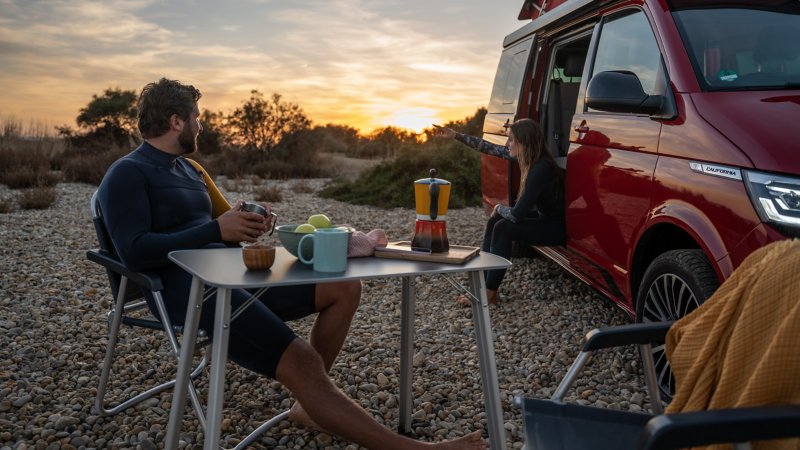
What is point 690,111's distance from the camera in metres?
2.64

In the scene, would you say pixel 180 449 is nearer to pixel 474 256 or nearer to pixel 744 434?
pixel 474 256

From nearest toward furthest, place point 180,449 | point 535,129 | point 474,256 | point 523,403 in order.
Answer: point 523,403, point 474,256, point 180,449, point 535,129

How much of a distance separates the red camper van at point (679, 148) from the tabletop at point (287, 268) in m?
0.99

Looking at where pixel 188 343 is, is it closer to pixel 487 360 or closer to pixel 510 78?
pixel 487 360

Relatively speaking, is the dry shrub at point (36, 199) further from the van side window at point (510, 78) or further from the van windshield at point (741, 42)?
the van windshield at point (741, 42)

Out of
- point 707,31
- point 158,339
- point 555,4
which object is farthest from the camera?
point 555,4

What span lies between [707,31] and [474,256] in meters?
1.85

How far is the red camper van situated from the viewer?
226 centimetres

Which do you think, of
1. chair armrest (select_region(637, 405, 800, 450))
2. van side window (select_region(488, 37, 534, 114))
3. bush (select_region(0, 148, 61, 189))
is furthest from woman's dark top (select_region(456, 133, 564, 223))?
bush (select_region(0, 148, 61, 189))

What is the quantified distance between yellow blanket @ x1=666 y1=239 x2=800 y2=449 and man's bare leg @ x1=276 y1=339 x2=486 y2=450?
3.25 feet

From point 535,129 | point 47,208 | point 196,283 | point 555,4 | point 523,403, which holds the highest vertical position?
point 555,4

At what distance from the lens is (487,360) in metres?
2.18

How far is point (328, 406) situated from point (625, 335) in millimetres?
1069

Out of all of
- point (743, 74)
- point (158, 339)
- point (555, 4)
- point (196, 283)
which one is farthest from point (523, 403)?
point (555, 4)
